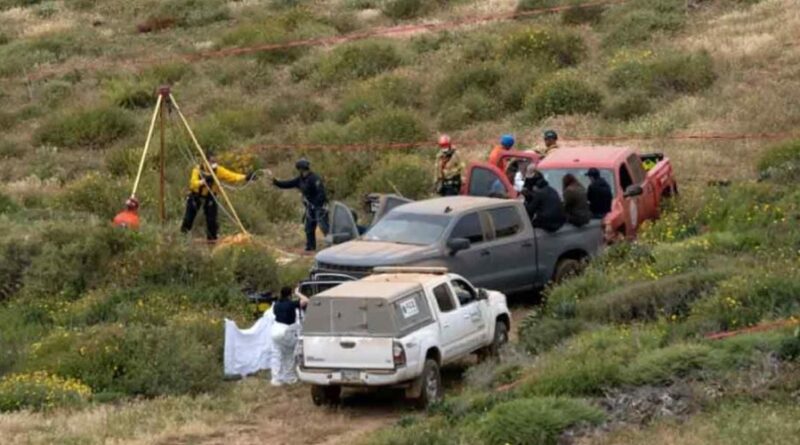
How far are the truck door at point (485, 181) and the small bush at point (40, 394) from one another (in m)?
6.99

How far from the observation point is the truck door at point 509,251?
20.1m

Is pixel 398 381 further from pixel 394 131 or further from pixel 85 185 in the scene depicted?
pixel 394 131

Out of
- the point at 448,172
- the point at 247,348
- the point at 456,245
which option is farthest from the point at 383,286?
the point at 448,172

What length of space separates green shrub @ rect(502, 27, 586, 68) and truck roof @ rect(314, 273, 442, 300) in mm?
20355

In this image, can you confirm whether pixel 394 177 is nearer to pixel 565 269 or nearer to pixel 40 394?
pixel 565 269

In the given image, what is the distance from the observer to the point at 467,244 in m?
19.5

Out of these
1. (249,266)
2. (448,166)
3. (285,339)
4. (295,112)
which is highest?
(448,166)

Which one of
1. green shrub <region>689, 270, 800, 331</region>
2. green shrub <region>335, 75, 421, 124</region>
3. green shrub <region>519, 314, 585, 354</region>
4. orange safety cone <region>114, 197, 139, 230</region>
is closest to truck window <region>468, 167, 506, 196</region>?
green shrub <region>519, 314, 585, 354</region>

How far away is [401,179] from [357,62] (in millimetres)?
10968

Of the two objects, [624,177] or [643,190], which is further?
[643,190]

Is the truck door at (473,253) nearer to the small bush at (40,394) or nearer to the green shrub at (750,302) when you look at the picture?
the green shrub at (750,302)

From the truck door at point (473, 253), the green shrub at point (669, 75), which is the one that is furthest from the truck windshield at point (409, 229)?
the green shrub at point (669, 75)

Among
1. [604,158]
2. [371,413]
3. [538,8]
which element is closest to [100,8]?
[538,8]

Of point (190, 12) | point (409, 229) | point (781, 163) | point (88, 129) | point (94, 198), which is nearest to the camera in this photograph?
point (409, 229)
